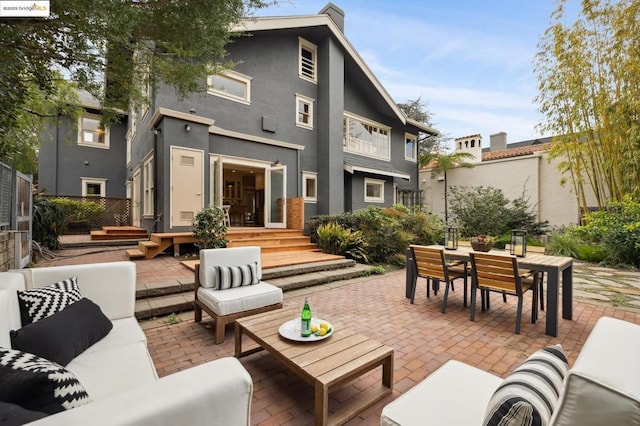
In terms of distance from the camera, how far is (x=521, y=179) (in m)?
12.0

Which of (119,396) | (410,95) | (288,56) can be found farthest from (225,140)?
(410,95)

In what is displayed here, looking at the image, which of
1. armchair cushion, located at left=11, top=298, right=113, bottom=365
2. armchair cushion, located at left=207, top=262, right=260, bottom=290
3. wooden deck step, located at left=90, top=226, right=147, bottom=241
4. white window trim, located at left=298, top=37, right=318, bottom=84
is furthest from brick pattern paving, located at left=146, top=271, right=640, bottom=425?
white window trim, located at left=298, top=37, right=318, bottom=84

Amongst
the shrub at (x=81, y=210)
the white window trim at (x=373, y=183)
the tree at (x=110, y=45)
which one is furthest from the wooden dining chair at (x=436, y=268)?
the shrub at (x=81, y=210)

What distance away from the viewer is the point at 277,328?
2.59m

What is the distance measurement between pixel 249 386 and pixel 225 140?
805 centimetres

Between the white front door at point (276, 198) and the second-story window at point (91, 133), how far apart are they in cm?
896

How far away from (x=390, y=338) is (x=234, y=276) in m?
2.13

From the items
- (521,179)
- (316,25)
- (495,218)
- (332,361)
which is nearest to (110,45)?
(332,361)

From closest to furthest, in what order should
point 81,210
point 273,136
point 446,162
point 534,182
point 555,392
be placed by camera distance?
point 555,392, point 273,136, point 81,210, point 534,182, point 446,162

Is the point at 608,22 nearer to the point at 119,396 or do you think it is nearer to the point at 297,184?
the point at 297,184

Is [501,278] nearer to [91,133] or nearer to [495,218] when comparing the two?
[495,218]

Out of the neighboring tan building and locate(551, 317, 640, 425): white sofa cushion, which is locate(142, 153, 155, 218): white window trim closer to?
locate(551, 317, 640, 425): white sofa cushion

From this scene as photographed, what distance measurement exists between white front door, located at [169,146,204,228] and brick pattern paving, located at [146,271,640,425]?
13.2 ft

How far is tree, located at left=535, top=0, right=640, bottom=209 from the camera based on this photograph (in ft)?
22.9
